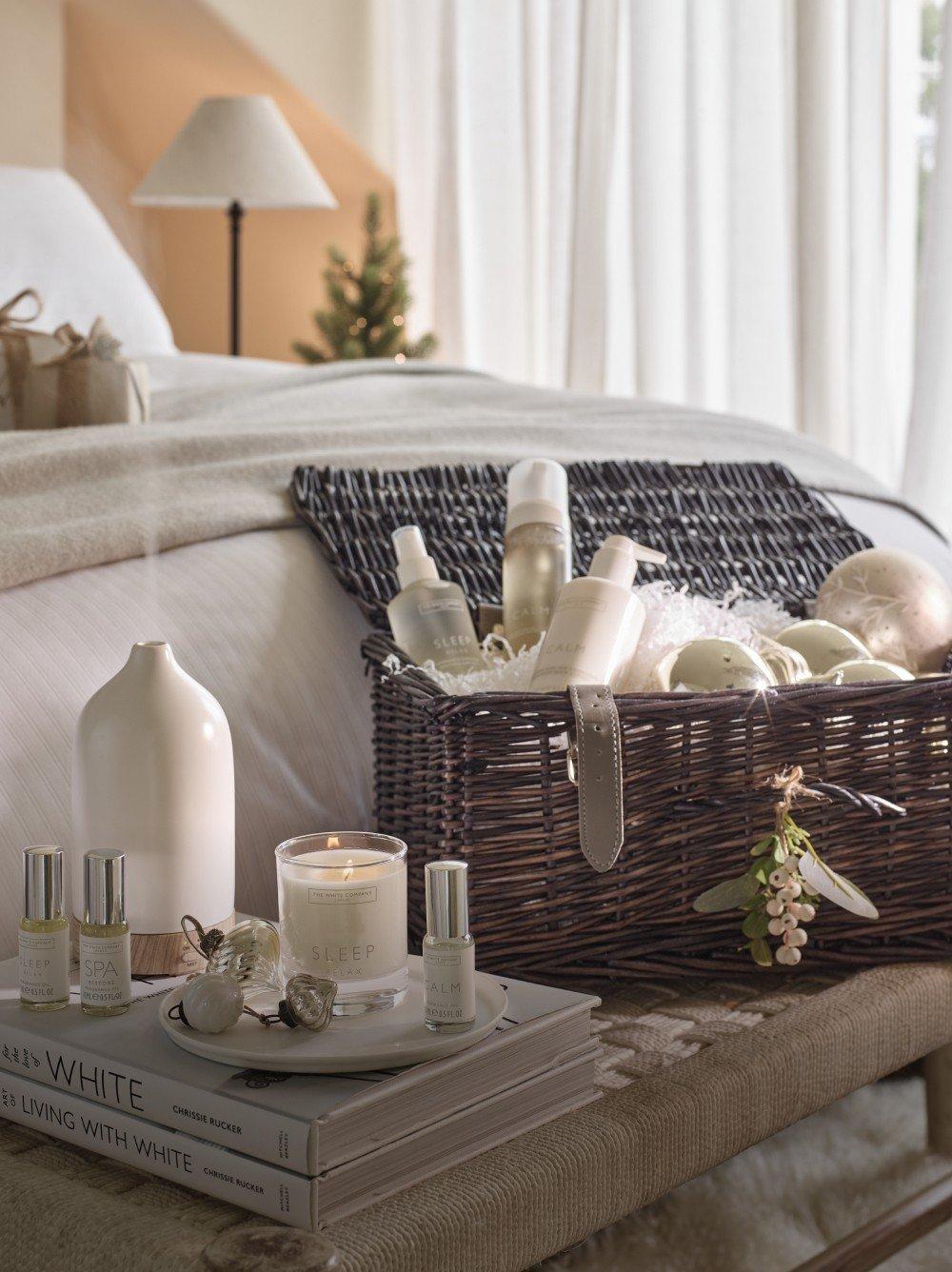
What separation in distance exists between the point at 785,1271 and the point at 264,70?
3553mm

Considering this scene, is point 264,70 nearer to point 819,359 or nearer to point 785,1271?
point 819,359

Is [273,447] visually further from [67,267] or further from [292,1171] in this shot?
[67,267]

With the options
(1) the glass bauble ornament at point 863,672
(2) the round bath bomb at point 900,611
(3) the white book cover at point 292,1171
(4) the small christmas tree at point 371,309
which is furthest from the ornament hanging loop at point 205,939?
(4) the small christmas tree at point 371,309

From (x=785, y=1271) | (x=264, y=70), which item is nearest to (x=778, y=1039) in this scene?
(x=785, y=1271)

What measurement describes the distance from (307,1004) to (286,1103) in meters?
0.06

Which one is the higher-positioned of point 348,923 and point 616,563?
point 616,563

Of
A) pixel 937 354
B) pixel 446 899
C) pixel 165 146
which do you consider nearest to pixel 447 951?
pixel 446 899

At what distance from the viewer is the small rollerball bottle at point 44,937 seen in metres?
0.72

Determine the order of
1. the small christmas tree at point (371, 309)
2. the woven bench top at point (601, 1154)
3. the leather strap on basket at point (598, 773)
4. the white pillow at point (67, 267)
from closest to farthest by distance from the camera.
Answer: the woven bench top at point (601, 1154) → the leather strap on basket at point (598, 773) → the white pillow at point (67, 267) → the small christmas tree at point (371, 309)

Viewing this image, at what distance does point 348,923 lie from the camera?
2.36 feet

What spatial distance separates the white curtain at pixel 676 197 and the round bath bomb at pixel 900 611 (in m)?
1.92

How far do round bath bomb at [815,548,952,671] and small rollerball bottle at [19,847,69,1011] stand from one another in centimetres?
68

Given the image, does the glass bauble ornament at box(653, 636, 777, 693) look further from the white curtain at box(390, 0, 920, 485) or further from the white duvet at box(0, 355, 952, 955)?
the white curtain at box(390, 0, 920, 485)

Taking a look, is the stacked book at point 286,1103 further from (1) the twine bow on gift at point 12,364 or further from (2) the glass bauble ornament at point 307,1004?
(1) the twine bow on gift at point 12,364
